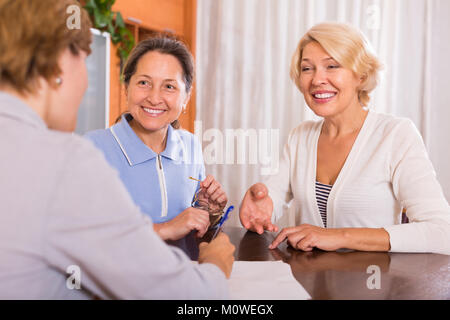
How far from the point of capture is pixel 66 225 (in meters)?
0.57

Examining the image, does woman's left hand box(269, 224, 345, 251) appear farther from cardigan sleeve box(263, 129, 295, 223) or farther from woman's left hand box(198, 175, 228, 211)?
cardigan sleeve box(263, 129, 295, 223)

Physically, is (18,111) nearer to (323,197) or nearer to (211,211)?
(211,211)

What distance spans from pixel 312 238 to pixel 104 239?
0.74 m

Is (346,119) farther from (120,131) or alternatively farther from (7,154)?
(7,154)

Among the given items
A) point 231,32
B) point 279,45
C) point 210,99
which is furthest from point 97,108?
point 279,45

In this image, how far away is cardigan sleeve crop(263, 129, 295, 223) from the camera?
1.75 m

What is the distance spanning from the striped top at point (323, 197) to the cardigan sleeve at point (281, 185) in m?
0.17

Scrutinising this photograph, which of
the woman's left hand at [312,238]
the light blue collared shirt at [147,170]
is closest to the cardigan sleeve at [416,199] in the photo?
the woman's left hand at [312,238]

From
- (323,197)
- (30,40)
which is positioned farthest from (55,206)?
(323,197)

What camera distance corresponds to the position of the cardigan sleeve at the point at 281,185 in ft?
5.75

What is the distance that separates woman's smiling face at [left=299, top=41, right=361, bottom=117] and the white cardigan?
13cm

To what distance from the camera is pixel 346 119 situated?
1.75m
